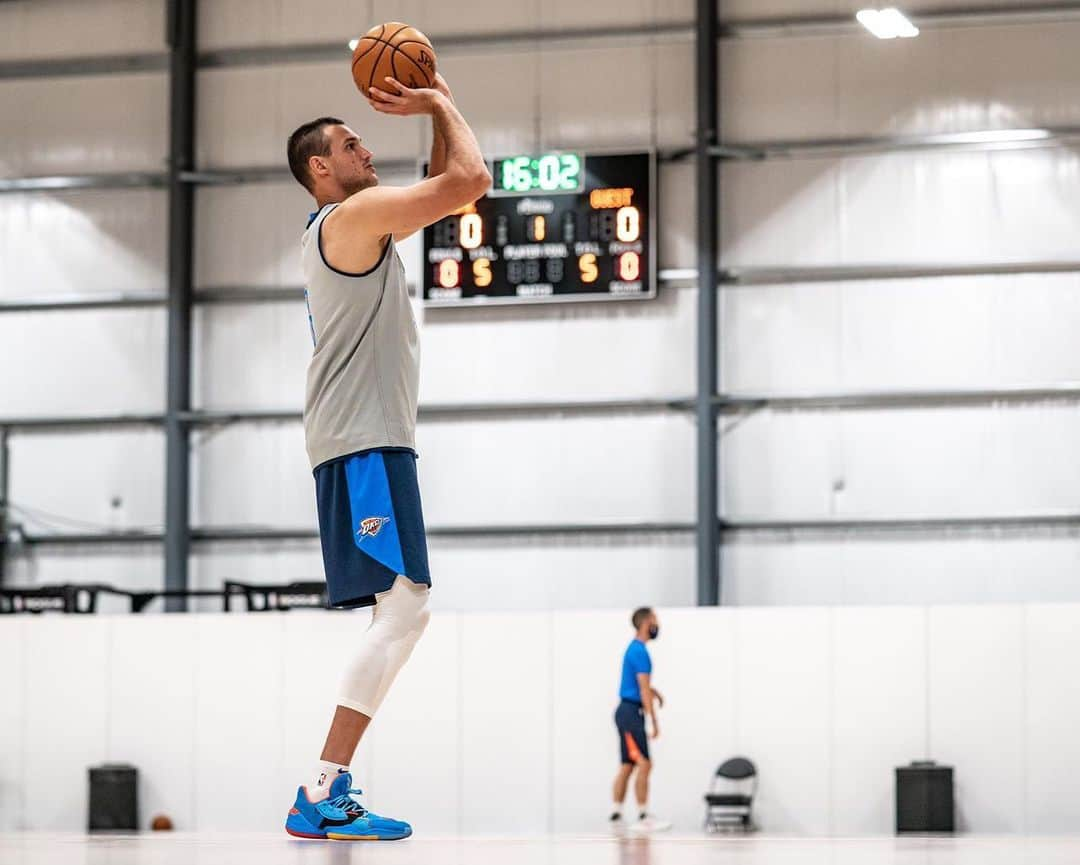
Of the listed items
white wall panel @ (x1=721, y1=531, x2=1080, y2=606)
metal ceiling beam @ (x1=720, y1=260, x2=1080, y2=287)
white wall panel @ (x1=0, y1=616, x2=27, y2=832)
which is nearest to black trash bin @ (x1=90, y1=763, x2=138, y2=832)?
white wall panel @ (x1=0, y1=616, x2=27, y2=832)

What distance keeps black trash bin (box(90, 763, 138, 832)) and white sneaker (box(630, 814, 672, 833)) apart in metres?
4.05

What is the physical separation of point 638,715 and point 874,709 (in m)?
1.79

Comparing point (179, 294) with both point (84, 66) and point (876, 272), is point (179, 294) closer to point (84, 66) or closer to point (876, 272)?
point (84, 66)

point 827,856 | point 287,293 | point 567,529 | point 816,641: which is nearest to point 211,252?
point 287,293

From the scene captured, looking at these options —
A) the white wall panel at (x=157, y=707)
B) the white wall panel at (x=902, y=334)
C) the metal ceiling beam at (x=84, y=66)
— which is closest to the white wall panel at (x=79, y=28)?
the metal ceiling beam at (x=84, y=66)

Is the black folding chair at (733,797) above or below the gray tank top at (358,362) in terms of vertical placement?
below

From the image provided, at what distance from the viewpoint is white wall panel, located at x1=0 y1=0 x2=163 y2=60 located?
16.5 m

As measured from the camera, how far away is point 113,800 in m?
13.6

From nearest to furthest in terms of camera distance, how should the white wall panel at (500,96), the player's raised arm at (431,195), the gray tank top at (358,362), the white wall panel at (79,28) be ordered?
the player's raised arm at (431,195) < the gray tank top at (358,362) < the white wall panel at (500,96) < the white wall panel at (79,28)

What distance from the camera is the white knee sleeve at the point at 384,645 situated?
4316 mm

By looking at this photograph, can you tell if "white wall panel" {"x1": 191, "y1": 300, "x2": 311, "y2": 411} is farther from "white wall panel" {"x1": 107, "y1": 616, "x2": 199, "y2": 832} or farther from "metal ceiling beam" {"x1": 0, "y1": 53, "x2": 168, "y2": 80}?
"white wall panel" {"x1": 107, "y1": 616, "x2": 199, "y2": 832}

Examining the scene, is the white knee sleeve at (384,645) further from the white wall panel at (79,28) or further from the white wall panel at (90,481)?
the white wall panel at (79,28)

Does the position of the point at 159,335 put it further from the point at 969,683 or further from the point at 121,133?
the point at 969,683

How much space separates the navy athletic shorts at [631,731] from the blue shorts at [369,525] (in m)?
8.39
